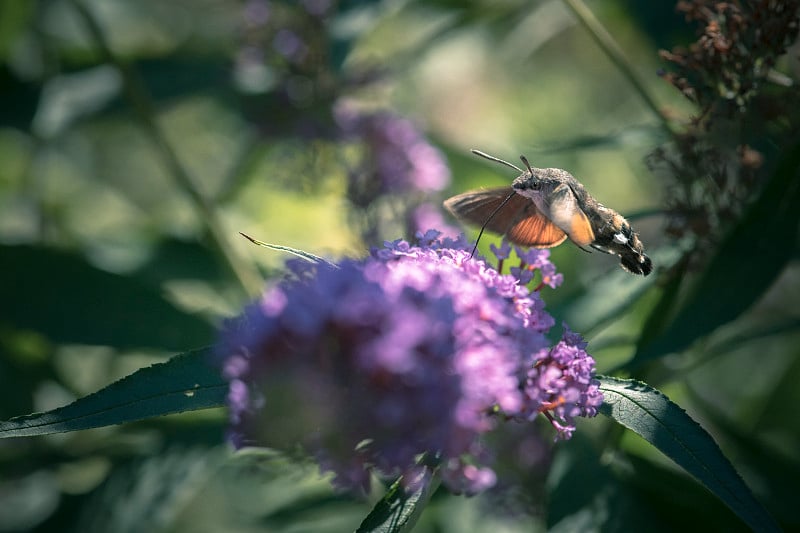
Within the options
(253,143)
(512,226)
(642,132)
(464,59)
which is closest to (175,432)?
(253,143)

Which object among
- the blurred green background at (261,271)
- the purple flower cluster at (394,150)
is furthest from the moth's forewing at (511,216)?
the purple flower cluster at (394,150)

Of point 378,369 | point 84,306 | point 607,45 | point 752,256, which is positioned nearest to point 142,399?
point 378,369

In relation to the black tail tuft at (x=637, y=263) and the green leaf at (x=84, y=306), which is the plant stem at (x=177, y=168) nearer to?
the green leaf at (x=84, y=306)

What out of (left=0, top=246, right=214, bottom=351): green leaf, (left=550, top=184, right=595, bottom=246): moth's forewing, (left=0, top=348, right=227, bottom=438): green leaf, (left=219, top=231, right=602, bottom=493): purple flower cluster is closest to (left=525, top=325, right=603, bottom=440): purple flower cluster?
(left=219, top=231, right=602, bottom=493): purple flower cluster

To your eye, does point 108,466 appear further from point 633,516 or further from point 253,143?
point 633,516

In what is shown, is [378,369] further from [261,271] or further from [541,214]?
[261,271]

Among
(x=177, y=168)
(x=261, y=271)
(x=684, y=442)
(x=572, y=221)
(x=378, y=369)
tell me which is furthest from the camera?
(x=261, y=271)
